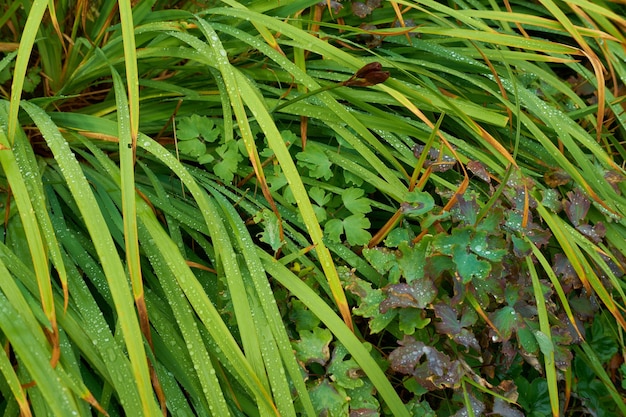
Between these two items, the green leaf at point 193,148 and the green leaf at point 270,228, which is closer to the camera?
the green leaf at point 270,228

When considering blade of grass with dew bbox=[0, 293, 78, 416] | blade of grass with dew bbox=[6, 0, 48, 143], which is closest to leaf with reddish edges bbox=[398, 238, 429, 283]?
blade of grass with dew bbox=[0, 293, 78, 416]

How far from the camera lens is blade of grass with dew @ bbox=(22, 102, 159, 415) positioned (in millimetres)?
1019

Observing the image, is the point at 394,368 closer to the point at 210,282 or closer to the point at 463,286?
the point at 463,286

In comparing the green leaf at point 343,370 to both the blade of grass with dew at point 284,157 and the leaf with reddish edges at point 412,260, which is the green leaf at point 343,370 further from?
the leaf with reddish edges at point 412,260

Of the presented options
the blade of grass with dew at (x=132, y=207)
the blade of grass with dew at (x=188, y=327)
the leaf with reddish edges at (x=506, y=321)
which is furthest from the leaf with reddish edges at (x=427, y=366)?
the blade of grass with dew at (x=132, y=207)

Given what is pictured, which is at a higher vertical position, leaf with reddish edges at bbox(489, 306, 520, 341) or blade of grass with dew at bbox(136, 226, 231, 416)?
blade of grass with dew at bbox(136, 226, 231, 416)

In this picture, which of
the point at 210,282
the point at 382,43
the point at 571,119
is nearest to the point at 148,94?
the point at 210,282

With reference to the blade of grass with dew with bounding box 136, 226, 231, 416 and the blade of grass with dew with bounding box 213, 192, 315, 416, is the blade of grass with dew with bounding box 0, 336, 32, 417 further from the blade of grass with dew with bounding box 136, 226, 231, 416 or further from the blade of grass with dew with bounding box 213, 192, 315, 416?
the blade of grass with dew with bounding box 213, 192, 315, 416

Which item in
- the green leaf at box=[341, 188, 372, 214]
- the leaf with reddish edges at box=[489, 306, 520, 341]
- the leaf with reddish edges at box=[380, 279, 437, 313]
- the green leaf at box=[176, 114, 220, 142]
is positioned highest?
the green leaf at box=[176, 114, 220, 142]

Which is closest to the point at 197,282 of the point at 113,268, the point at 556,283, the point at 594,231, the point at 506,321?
the point at 113,268

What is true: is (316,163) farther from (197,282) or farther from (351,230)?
(197,282)

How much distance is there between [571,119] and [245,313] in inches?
39.7

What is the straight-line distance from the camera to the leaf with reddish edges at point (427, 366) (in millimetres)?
1229

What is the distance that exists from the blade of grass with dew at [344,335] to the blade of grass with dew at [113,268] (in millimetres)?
315
